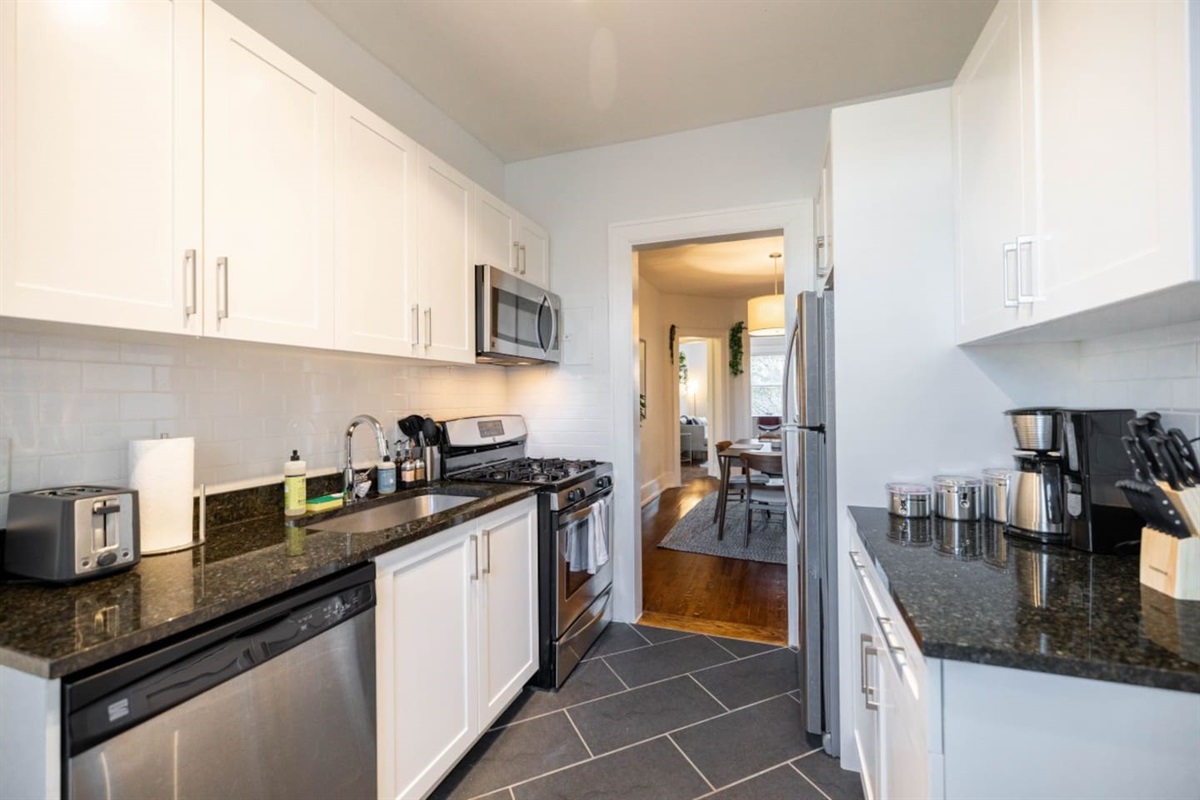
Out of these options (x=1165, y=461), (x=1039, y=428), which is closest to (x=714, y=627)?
(x=1039, y=428)

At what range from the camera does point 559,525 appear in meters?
2.27

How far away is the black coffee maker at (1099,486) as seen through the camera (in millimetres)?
1234

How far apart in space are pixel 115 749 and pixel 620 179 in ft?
9.93

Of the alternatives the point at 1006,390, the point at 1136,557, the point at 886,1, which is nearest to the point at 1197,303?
the point at 1136,557

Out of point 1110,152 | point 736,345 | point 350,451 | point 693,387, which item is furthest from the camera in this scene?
point 693,387

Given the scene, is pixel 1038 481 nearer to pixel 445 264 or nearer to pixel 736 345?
pixel 445 264

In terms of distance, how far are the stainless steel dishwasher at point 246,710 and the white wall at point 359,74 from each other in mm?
1898

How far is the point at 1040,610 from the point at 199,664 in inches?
61.1

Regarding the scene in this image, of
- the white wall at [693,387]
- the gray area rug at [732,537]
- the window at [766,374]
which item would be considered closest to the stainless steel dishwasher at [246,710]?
the gray area rug at [732,537]

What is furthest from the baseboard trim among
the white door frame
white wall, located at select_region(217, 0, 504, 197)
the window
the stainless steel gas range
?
the window

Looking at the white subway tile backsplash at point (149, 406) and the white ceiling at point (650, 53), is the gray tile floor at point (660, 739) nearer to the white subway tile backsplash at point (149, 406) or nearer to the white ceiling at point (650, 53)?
the white subway tile backsplash at point (149, 406)

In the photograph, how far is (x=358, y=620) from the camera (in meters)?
1.29

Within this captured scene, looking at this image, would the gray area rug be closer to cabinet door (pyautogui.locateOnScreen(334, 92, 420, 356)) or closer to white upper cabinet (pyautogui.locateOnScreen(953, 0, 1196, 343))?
white upper cabinet (pyautogui.locateOnScreen(953, 0, 1196, 343))

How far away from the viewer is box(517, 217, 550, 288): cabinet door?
284 centimetres
